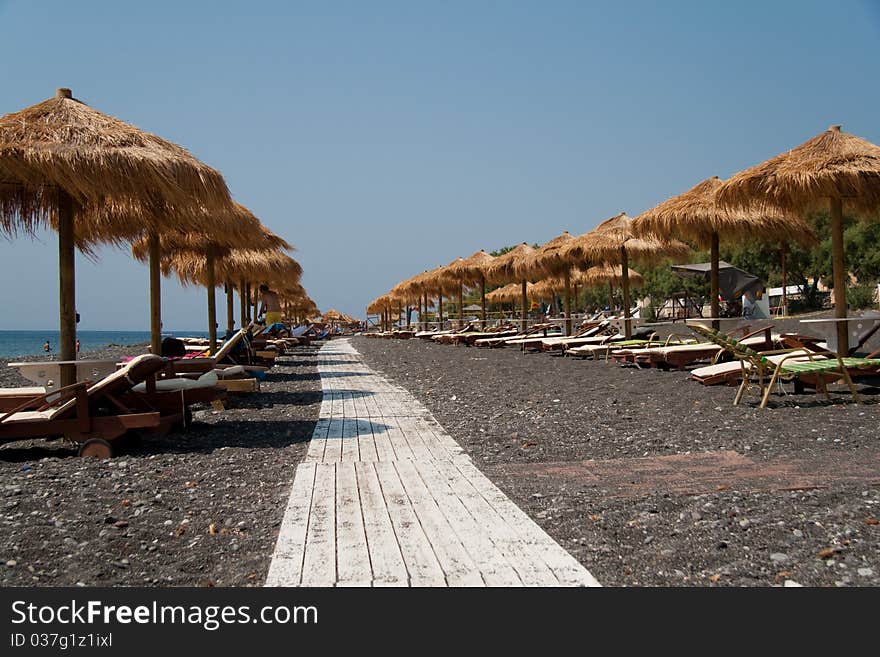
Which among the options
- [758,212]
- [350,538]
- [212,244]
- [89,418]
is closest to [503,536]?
[350,538]

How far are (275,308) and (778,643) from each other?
A: 62.1 ft

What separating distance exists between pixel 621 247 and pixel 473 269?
8105mm

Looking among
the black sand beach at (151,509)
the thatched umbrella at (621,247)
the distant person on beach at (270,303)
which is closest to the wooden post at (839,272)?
the black sand beach at (151,509)

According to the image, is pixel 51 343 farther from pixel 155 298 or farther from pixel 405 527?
pixel 405 527

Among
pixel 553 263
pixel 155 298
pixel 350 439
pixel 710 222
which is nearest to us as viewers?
pixel 350 439

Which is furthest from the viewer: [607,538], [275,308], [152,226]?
[275,308]

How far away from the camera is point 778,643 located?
1858 millimetres

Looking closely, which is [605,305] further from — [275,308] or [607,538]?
[607,538]

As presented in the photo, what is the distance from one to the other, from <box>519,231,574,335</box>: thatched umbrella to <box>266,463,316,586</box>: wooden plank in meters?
12.6

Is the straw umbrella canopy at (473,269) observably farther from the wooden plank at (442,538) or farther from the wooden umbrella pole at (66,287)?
the wooden plank at (442,538)

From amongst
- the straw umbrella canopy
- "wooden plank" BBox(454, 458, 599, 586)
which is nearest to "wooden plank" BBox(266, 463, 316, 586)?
"wooden plank" BBox(454, 458, 599, 586)

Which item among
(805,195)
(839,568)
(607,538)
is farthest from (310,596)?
(805,195)

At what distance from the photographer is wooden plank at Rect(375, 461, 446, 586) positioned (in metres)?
2.29

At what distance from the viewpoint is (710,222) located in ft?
33.5
